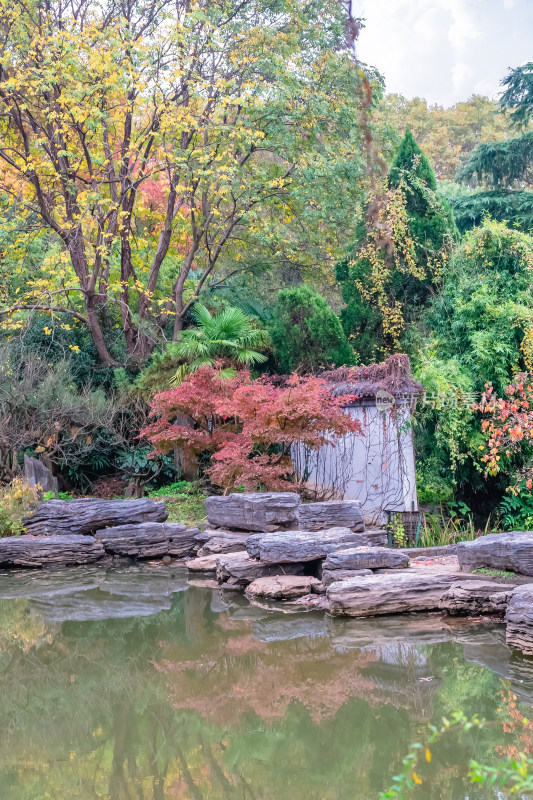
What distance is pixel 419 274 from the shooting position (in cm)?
1377

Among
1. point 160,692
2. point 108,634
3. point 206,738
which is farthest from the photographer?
point 108,634

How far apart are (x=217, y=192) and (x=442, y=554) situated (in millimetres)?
7763

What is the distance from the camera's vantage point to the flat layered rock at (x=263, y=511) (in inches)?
387

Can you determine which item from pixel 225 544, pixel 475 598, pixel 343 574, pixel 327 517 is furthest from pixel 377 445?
pixel 475 598

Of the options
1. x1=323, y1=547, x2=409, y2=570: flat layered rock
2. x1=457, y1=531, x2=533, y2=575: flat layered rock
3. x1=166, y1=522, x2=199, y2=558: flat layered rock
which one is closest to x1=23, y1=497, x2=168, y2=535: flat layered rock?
x1=166, y1=522, x2=199, y2=558: flat layered rock

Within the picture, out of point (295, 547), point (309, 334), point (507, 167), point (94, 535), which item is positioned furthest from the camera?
point (507, 167)

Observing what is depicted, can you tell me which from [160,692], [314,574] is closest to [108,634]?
[160,692]

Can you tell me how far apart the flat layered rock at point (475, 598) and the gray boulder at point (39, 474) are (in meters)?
8.75

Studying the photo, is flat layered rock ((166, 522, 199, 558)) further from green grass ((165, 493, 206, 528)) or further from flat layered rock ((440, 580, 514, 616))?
flat layered rock ((440, 580, 514, 616))

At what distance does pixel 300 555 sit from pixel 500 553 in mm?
2483

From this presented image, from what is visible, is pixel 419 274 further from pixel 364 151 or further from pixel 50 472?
pixel 50 472

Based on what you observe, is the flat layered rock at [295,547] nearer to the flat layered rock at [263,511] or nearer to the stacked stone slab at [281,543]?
the stacked stone slab at [281,543]

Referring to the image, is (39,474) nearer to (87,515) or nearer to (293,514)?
(87,515)

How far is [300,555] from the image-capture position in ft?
28.8
